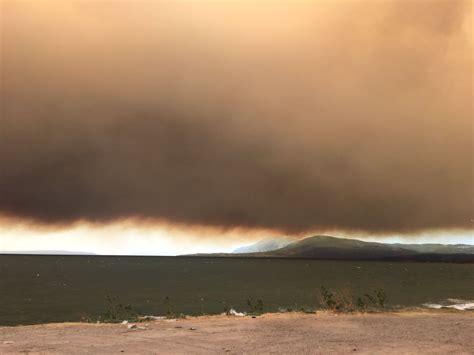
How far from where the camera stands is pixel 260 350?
46.6 ft

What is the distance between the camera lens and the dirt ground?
1445 cm

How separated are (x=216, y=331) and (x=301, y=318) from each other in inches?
192

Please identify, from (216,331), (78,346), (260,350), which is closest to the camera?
(260,350)

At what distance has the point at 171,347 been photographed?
49.1 feet

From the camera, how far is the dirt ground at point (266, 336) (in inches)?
569

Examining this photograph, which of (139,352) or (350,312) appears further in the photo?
(350,312)

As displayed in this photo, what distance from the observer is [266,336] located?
16.5 metres

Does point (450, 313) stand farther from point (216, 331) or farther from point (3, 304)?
point (3, 304)

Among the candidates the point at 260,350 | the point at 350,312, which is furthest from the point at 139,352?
the point at 350,312

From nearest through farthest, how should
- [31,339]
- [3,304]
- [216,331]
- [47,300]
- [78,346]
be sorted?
[78,346]
[31,339]
[216,331]
[3,304]
[47,300]

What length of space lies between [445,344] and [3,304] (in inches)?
1871

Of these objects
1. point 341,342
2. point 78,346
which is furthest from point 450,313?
point 78,346

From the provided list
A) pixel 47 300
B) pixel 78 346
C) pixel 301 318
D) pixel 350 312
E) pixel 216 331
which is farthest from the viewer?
pixel 47 300

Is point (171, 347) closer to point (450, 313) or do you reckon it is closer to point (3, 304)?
point (450, 313)
